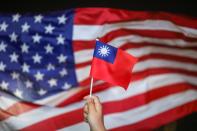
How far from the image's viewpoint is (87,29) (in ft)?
10.5

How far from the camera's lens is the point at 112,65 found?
8.01 ft

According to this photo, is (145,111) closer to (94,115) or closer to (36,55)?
(36,55)

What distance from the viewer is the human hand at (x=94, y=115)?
1898 millimetres

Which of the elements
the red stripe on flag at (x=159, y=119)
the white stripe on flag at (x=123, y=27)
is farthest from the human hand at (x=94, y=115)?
the white stripe on flag at (x=123, y=27)

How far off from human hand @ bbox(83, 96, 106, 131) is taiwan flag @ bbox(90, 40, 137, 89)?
1.37 feet

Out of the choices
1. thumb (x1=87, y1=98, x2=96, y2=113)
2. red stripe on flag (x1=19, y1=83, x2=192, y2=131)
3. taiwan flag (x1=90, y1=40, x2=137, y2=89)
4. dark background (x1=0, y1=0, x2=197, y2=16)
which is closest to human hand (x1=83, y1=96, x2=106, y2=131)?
thumb (x1=87, y1=98, x2=96, y2=113)

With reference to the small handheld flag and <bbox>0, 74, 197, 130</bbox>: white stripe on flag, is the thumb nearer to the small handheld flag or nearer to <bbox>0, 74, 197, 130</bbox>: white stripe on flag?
the small handheld flag

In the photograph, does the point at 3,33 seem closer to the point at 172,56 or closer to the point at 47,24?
the point at 47,24

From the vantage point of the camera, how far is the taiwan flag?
2377mm

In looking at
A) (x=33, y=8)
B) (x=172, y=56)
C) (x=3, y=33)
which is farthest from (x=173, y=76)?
(x=33, y=8)

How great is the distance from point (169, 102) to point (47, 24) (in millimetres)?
981

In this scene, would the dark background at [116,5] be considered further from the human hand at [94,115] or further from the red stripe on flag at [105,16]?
the human hand at [94,115]

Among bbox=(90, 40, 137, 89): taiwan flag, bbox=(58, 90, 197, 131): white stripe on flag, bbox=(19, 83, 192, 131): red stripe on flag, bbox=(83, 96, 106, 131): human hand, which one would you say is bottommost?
bbox=(83, 96, 106, 131): human hand

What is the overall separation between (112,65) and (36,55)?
33.9 inches
